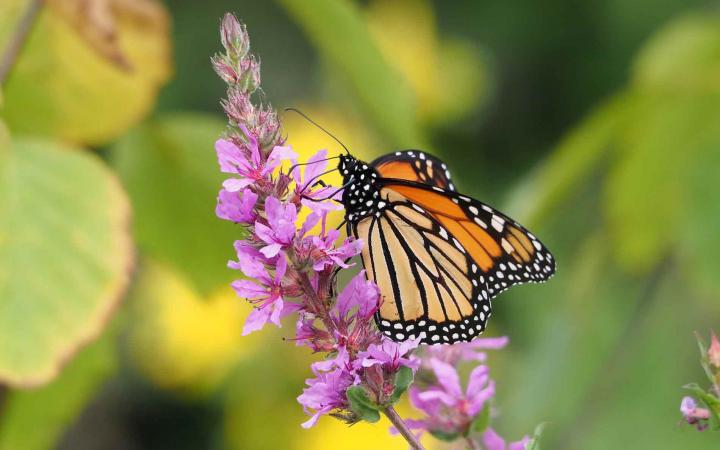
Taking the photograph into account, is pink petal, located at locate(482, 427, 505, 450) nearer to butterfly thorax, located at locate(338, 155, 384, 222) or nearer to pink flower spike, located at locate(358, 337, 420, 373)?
pink flower spike, located at locate(358, 337, 420, 373)

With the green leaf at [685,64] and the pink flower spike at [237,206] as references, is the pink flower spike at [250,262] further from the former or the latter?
the green leaf at [685,64]

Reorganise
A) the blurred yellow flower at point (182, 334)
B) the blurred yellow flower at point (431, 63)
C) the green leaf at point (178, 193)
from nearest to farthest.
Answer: the green leaf at point (178, 193), the blurred yellow flower at point (182, 334), the blurred yellow flower at point (431, 63)

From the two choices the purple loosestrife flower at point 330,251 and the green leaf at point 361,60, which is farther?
the green leaf at point 361,60

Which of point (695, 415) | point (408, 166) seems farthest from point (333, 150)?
point (695, 415)

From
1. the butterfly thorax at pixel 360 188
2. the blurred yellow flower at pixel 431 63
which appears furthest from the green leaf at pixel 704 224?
the blurred yellow flower at pixel 431 63

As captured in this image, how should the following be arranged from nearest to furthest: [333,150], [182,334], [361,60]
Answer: [361,60], [333,150], [182,334]

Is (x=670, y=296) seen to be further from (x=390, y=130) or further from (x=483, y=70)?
(x=390, y=130)

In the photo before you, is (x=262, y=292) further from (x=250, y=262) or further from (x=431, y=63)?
(x=431, y=63)

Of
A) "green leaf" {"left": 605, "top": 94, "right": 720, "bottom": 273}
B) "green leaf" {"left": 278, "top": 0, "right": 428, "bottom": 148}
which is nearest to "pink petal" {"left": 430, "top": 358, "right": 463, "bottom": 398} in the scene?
"green leaf" {"left": 278, "top": 0, "right": 428, "bottom": 148}
